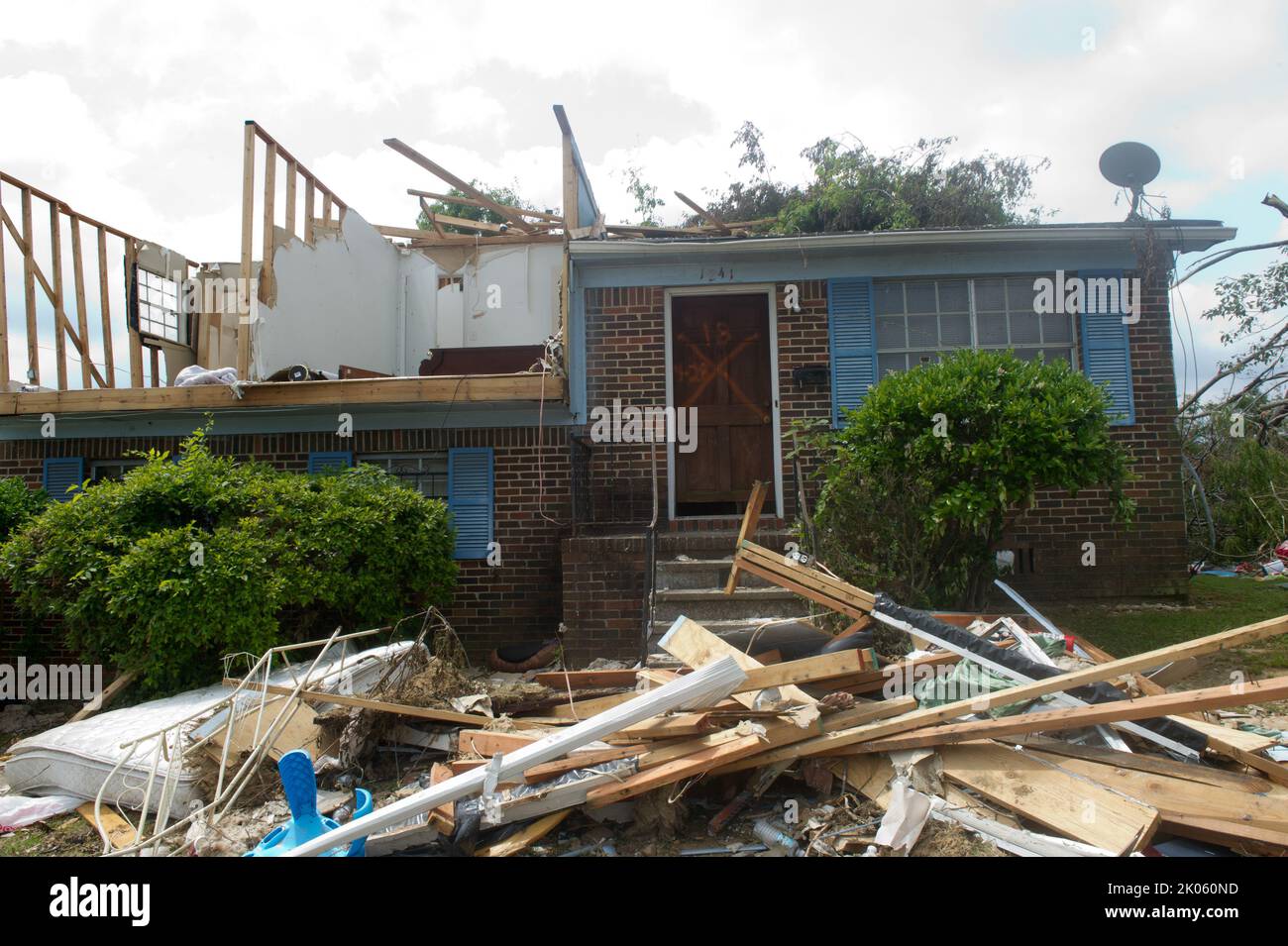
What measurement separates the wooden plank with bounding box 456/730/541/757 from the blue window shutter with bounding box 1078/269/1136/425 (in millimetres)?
6602

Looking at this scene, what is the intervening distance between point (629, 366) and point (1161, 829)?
595cm

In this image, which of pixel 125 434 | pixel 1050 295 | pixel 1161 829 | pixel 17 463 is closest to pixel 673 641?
pixel 1161 829

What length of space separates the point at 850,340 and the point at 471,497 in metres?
4.11

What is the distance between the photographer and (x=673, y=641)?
4.43 meters

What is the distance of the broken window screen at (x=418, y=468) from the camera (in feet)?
27.5

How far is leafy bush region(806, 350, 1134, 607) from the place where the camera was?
5.27m

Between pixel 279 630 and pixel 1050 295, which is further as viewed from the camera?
pixel 1050 295

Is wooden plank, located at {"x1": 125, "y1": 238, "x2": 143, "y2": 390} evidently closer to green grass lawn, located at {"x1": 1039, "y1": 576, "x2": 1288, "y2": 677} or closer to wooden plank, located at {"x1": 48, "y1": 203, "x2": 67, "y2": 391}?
wooden plank, located at {"x1": 48, "y1": 203, "x2": 67, "y2": 391}

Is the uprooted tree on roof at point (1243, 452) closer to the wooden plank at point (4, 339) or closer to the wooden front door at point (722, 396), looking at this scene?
the wooden front door at point (722, 396)

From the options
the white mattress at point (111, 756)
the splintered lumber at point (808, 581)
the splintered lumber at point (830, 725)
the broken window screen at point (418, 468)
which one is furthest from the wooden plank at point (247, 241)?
the splintered lumber at point (830, 725)

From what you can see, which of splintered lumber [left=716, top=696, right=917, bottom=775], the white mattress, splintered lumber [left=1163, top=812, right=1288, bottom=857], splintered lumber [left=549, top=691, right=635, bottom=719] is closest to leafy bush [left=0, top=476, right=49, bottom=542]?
the white mattress

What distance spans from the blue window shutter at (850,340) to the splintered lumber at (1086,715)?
15.1 feet

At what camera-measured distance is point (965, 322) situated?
8086mm

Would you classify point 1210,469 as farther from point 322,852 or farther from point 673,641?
point 322,852
